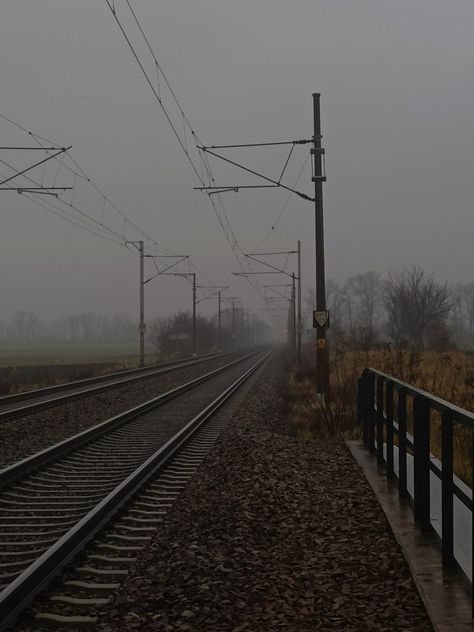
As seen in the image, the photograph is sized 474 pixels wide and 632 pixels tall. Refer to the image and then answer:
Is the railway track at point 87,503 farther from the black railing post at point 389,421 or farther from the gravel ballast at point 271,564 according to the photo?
the black railing post at point 389,421

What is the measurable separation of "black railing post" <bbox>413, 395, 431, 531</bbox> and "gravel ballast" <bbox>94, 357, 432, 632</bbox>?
1.28ft

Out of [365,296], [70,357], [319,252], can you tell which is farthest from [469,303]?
[319,252]

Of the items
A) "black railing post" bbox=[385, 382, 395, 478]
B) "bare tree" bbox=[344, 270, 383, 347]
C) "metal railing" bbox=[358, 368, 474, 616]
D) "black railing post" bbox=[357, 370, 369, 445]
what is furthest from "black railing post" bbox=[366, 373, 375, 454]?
"bare tree" bbox=[344, 270, 383, 347]

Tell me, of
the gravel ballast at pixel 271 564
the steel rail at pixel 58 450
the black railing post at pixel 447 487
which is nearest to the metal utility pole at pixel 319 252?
the steel rail at pixel 58 450

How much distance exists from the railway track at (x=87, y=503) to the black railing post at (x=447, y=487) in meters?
2.43

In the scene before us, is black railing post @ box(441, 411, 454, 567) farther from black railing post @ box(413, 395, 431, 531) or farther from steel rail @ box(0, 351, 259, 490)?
steel rail @ box(0, 351, 259, 490)

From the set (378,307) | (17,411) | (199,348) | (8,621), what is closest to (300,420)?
(17,411)

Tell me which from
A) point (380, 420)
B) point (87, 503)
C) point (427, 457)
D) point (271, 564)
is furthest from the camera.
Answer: point (380, 420)

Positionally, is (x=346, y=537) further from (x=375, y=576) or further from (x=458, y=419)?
(x=458, y=419)

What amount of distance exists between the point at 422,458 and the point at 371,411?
14.7 ft

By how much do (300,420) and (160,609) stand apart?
11565 mm

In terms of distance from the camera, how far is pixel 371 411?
10195mm

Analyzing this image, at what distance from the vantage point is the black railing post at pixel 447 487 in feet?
15.2

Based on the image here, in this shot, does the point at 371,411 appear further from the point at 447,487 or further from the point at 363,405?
the point at 447,487
